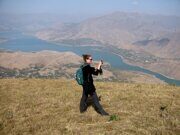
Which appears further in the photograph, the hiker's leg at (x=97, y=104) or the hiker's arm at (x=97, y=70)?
the hiker's leg at (x=97, y=104)

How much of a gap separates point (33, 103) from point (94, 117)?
5387 mm

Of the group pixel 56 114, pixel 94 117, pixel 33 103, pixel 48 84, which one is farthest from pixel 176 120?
pixel 48 84

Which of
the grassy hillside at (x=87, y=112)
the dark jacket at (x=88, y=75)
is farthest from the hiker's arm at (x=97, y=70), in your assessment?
the grassy hillside at (x=87, y=112)

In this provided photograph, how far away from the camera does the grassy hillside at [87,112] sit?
13.7 m

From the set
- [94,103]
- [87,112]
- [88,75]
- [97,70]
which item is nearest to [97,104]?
[94,103]

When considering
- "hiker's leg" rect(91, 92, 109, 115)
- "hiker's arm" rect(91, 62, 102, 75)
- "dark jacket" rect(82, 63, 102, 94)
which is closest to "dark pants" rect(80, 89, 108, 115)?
"hiker's leg" rect(91, 92, 109, 115)

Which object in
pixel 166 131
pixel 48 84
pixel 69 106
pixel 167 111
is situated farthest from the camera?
pixel 48 84

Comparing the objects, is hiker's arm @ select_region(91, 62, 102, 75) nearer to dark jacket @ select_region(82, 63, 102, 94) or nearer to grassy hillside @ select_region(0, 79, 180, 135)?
dark jacket @ select_region(82, 63, 102, 94)

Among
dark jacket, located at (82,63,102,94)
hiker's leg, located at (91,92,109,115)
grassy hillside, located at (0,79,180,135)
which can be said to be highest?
dark jacket, located at (82,63,102,94)

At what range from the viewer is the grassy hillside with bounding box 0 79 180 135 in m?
13.7

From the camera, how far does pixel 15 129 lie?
14.4m

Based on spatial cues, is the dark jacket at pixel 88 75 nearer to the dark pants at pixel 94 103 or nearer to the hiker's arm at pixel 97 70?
the hiker's arm at pixel 97 70

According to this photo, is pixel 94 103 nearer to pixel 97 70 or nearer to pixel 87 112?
pixel 87 112

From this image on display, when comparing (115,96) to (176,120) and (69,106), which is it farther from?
(176,120)
